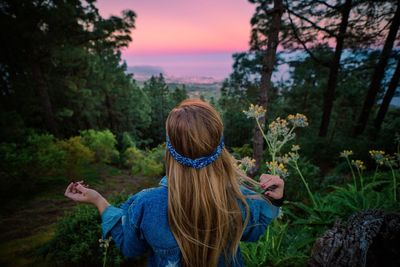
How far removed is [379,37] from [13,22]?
527 inches

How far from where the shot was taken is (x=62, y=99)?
585 inches

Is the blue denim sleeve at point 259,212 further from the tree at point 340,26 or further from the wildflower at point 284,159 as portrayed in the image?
the tree at point 340,26

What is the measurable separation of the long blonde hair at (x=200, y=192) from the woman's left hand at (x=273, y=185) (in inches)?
6.2

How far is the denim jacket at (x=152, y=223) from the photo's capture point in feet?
4.03

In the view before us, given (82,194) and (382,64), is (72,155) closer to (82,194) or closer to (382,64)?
(82,194)

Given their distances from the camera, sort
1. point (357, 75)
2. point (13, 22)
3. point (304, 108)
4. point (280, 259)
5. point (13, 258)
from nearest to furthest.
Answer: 1. point (280, 259)
2. point (13, 258)
3. point (13, 22)
4. point (357, 75)
5. point (304, 108)

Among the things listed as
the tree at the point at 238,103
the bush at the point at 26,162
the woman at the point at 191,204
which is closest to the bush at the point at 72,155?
the bush at the point at 26,162

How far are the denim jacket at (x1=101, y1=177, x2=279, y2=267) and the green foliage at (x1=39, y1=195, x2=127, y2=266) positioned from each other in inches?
92.5

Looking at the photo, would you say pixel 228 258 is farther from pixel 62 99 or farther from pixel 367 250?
pixel 62 99

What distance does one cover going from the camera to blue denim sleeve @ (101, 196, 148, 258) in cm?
124

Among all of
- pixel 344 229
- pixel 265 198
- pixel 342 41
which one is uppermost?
pixel 342 41

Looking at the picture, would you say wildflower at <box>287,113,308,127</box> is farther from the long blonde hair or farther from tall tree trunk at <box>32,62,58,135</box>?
tall tree trunk at <box>32,62,58,135</box>

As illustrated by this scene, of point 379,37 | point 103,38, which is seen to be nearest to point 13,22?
point 103,38

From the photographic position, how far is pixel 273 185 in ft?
4.43
